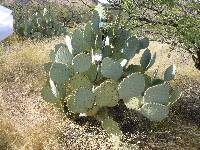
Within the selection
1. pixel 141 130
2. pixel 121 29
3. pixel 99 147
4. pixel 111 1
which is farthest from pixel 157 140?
pixel 111 1

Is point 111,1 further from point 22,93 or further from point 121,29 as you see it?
point 22,93

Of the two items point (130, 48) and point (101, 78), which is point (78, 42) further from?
point (130, 48)

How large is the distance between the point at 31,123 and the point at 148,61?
182 cm

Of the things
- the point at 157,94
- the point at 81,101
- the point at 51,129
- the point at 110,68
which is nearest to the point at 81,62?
the point at 110,68

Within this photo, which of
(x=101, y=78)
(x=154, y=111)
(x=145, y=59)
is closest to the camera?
(x=154, y=111)

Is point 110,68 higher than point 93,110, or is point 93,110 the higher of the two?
point 110,68

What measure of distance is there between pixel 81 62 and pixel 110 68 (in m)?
0.35

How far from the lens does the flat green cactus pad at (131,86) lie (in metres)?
5.84

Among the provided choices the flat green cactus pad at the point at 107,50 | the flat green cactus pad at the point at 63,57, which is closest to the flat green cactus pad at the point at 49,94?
the flat green cactus pad at the point at 63,57

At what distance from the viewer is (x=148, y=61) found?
687cm

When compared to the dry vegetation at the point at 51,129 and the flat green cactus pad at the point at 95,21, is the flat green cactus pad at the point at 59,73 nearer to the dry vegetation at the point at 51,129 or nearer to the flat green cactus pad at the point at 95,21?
the dry vegetation at the point at 51,129

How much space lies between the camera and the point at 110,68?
603 cm

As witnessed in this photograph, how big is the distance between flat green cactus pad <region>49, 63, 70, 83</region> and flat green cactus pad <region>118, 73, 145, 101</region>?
711 mm

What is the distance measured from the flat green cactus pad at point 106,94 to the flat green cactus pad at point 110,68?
0.83ft
